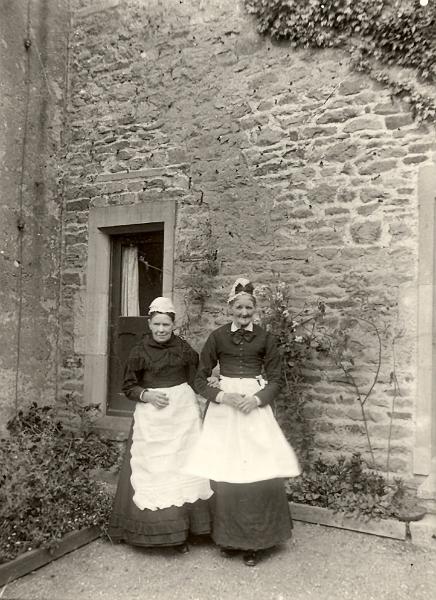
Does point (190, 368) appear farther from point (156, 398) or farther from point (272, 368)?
point (272, 368)

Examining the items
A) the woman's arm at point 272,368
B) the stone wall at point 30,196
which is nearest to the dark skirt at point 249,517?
the woman's arm at point 272,368

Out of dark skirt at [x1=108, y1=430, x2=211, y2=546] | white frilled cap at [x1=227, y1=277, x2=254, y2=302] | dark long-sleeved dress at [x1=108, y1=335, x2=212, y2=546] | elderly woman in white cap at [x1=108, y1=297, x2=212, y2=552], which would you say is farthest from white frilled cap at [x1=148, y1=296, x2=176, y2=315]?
dark skirt at [x1=108, y1=430, x2=211, y2=546]

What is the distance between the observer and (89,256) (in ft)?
21.0

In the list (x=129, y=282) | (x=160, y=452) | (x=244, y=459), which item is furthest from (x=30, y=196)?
(x=244, y=459)

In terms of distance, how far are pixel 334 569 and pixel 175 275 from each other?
129 inches

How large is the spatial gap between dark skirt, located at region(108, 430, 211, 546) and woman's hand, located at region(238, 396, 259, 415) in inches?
32.1

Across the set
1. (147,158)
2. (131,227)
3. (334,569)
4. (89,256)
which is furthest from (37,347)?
(334,569)

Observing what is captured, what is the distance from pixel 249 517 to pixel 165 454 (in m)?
0.75

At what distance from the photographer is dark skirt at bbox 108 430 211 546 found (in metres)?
3.88

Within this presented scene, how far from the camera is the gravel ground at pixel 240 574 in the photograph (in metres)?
3.46

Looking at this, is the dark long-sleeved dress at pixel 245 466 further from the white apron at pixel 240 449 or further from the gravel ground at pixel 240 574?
the gravel ground at pixel 240 574

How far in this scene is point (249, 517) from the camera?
3.79m

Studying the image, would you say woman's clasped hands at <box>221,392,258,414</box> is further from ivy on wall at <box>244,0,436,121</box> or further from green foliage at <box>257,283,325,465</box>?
ivy on wall at <box>244,0,436,121</box>

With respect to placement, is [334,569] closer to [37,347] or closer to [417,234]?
[417,234]
